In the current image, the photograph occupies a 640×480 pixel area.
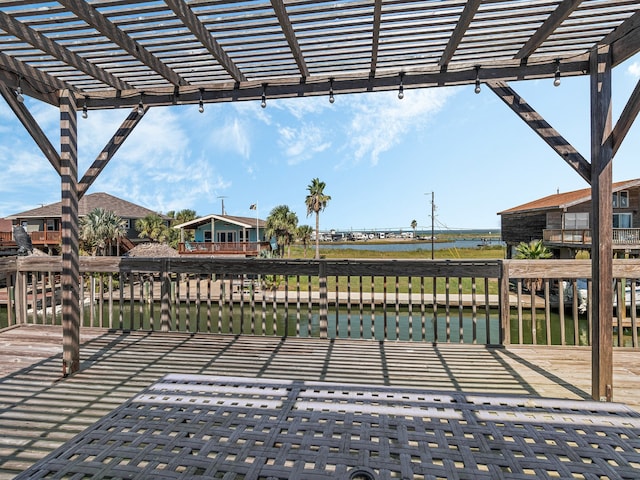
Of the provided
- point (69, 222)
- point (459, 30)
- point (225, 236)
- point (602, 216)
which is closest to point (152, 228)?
point (225, 236)

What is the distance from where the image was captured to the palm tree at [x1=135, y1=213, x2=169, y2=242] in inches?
953

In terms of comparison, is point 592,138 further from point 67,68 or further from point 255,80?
point 67,68

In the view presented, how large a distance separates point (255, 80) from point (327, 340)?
255 cm

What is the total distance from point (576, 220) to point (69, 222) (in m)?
20.0

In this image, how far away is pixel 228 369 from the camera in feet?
9.32

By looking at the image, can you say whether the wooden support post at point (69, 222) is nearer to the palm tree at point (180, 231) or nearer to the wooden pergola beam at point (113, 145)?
the wooden pergola beam at point (113, 145)

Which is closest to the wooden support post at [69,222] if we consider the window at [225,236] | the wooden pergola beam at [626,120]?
the wooden pergola beam at [626,120]

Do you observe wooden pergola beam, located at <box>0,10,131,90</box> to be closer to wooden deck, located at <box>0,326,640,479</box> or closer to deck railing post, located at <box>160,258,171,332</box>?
deck railing post, located at <box>160,258,171,332</box>

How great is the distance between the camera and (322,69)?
2.91 metres

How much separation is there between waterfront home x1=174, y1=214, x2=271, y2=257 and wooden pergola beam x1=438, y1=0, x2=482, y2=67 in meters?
18.3

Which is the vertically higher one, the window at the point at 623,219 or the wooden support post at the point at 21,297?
the window at the point at 623,219

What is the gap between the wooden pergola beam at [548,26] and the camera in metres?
2.03

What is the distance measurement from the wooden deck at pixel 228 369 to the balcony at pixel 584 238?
13.5m

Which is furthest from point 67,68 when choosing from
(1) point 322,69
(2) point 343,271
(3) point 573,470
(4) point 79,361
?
(3) point 573,470
